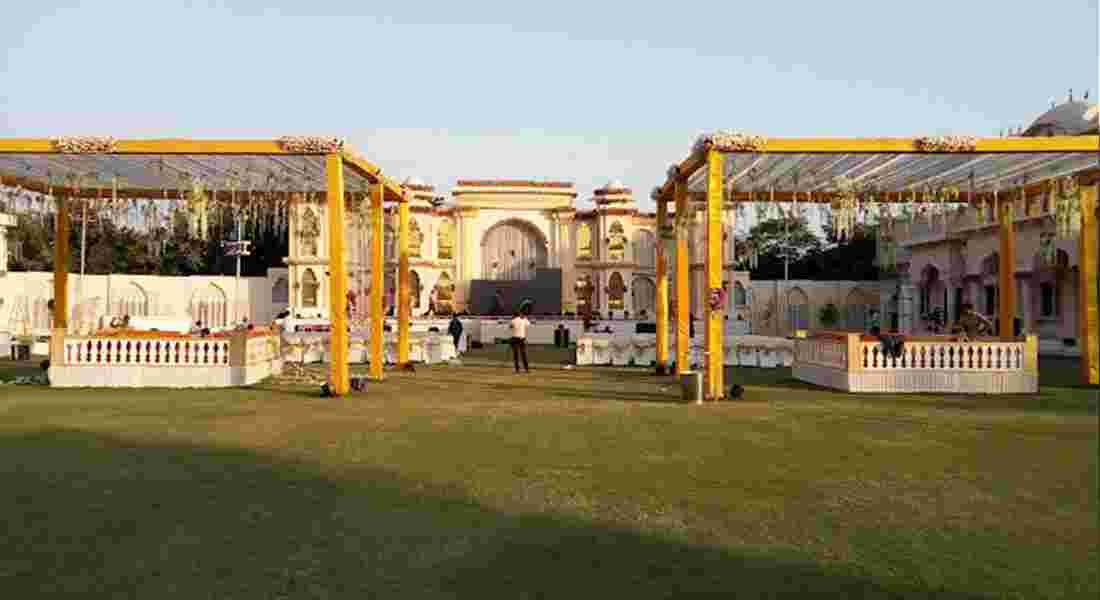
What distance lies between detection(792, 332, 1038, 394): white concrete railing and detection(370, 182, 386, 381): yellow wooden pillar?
8.30 metres

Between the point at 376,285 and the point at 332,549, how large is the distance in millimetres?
11513

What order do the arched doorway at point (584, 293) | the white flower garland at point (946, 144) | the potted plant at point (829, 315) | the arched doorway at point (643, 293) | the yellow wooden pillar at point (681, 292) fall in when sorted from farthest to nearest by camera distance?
the potted plant at point (829, 315)
the arched doorway at point (643, 293)
the arched doorway at point (584, 293)
the yellow wooden pillar at point (681, 292)
the white flower garland at point (946, 144)

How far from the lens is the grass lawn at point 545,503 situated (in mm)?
4344

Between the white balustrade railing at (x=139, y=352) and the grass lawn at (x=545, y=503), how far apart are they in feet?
11.0

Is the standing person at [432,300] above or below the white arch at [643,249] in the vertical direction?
below

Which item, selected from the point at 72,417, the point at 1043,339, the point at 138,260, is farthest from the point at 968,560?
the point at 138,260

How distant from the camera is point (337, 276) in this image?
43.6ft

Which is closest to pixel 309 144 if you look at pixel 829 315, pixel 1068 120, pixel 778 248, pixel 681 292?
pixel 681 292

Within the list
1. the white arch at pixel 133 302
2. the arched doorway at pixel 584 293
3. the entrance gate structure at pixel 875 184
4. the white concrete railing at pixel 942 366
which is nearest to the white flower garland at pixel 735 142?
the entrance gate structure at pixel 875 184

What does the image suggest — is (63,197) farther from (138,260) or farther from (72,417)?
(138,260)

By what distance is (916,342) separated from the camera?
1437 cm

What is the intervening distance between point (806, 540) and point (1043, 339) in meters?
30.6

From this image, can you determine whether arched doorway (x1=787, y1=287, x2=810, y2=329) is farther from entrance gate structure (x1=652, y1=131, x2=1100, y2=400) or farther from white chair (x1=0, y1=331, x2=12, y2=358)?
white chair (x1=0, y1=331, x2=12, y2=358)

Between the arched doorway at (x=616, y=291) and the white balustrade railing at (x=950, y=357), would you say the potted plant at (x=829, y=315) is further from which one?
the white balustrade railing at (x=950, y=357)
